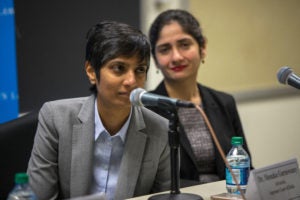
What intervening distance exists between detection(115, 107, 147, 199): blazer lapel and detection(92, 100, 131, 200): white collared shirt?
37mm

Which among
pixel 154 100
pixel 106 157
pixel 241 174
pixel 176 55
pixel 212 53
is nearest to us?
pixel 154 100

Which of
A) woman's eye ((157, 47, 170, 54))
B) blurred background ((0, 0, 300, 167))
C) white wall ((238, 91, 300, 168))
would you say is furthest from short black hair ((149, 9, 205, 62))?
white wall ((238, 91, 300, 168))

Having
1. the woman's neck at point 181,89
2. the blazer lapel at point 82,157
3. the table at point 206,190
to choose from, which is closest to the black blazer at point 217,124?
the woman's neck at point 181,89

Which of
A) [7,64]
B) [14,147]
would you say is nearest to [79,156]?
[14,147]

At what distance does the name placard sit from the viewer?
1.52 metres

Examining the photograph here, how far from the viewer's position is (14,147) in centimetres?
198

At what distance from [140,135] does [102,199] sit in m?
0.65

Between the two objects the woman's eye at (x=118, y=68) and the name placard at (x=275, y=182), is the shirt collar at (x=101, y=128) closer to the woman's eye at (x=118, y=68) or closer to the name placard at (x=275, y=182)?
the woman's eye at (x=118, y=68)

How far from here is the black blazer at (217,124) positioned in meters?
2.56

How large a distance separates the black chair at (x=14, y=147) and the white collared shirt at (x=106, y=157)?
0.28 m

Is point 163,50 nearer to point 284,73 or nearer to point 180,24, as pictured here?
point 180,24

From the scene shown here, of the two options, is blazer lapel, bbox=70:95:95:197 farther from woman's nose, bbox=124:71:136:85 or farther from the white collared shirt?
woman's nose, bbox=124:71:136:85

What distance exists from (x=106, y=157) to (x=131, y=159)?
103 millimetres

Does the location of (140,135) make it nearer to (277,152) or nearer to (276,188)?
(276,188)
